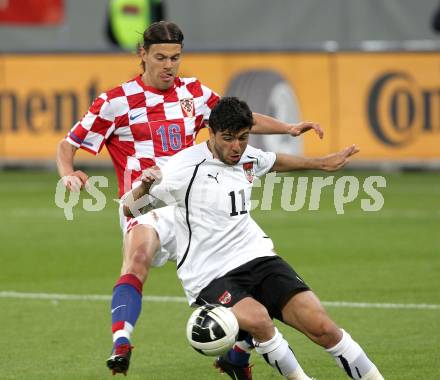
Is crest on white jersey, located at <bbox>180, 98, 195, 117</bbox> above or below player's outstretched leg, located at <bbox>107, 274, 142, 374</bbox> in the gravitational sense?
above

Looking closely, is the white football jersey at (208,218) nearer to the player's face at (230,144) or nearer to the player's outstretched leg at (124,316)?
the player's face at (230,144)

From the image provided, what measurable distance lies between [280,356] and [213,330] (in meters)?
0.52

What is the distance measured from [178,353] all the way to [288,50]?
13275mm

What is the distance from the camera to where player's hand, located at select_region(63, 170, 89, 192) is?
782cm

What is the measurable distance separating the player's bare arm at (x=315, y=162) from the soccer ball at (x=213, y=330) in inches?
46.7

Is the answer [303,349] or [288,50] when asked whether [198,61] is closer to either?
[288,50]

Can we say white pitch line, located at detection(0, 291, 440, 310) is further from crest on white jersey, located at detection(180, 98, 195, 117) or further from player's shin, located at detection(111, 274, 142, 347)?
player's shin, located at detection(111, 274, 142, 347)

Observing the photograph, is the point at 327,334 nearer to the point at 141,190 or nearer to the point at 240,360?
the point at 240,360

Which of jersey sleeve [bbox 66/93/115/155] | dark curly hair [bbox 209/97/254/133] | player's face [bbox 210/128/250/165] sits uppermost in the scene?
dark curly hair [bbox 209/97/254/133]

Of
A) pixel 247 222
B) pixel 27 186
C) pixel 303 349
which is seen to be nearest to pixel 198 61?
pixel 27 186

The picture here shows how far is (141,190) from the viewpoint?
302 inches

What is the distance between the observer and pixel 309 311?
7.39 m

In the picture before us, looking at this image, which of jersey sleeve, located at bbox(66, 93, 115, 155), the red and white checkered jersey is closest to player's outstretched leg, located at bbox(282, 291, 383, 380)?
the red and white checkered jersey

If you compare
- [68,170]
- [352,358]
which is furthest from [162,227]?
[352,358]
